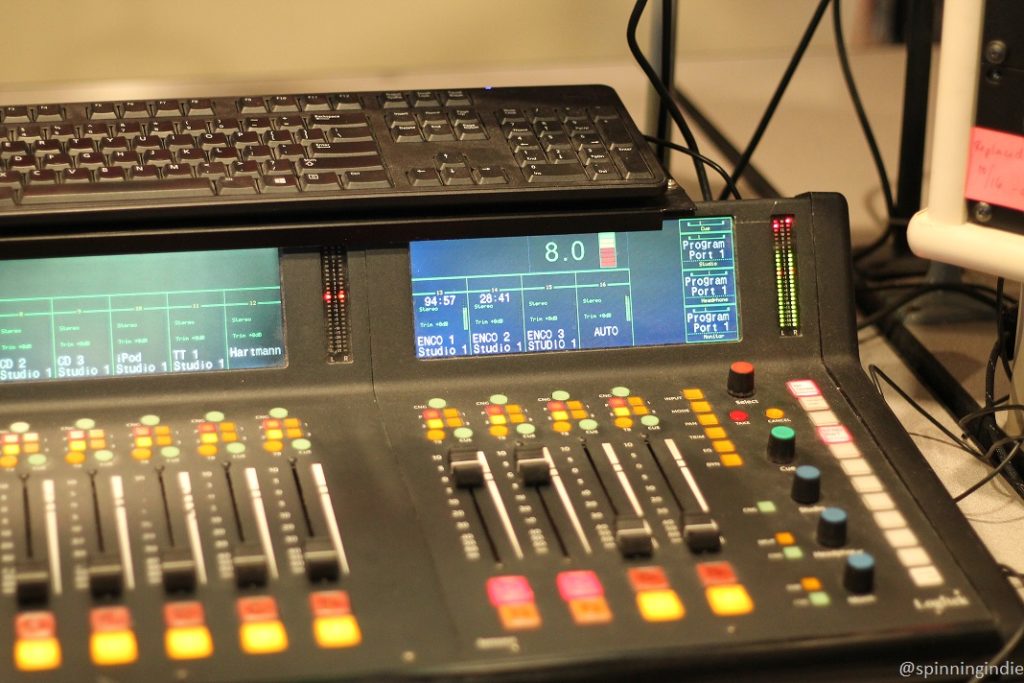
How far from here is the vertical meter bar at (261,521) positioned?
684mm

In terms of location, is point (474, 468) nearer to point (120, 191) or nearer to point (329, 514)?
point (329, 514)

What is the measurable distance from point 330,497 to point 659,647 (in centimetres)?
22

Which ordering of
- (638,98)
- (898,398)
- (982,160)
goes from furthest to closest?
(638,98), (898,398), (982,160)

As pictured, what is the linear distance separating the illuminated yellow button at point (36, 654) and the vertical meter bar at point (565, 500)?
0.28 metres

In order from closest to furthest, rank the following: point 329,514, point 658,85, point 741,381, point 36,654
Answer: point 36,654, point 329,514, point 741,381, point 658,85

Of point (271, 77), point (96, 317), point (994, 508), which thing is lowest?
point (994, 508)

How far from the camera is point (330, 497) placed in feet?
2.43

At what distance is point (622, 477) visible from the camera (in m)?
0.76

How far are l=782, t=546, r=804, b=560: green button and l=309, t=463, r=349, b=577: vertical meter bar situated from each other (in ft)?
0.81

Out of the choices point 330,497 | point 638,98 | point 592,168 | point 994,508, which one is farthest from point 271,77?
point 994,508

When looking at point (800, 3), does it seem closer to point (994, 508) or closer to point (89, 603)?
point (994, 508)

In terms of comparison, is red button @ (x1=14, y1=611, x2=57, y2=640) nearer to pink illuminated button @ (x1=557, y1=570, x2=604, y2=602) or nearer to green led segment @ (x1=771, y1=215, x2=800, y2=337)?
pink illuminated button @ (x1=557, y1=570, x2=604, y2=602)

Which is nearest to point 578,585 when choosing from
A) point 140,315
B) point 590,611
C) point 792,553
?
point 590,611

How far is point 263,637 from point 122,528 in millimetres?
123
